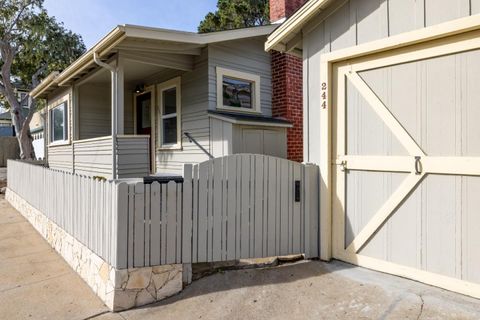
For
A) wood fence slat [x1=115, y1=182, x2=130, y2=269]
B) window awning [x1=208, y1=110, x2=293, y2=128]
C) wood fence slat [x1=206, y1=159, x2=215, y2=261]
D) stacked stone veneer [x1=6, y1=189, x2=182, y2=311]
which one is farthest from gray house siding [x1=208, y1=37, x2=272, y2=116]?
stacked stone veneer [x1=6, y1=189, x2=182, y2=311]

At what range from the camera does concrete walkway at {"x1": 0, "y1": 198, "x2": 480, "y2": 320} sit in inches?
125

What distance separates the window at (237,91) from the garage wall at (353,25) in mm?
2755

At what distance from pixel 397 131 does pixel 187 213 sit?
2.46 m

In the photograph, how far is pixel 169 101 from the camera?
27.2 ft

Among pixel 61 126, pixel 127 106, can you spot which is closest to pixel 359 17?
pixel 127 106

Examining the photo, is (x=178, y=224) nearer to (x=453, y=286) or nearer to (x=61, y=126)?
(x=453, y=286)

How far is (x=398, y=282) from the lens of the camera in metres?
3.68

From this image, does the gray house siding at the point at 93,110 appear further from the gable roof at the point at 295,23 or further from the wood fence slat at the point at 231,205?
the wood fence slat at the point at 231,205

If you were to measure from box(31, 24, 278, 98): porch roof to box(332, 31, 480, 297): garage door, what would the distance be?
3173 millimetres

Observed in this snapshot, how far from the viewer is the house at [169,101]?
6.43m

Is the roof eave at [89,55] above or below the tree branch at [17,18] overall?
below

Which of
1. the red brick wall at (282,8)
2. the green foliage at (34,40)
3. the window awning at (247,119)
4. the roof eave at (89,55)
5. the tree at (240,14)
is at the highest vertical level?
the tree at (240,14)

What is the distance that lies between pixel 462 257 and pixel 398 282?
664 mm

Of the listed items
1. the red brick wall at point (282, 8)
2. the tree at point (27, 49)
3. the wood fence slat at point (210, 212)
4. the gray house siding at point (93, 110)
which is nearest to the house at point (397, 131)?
the wood fence slat at point (210, 212)
